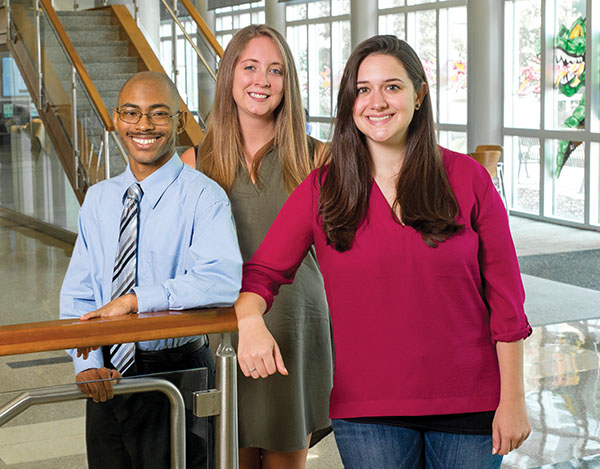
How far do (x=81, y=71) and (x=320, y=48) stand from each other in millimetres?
10554

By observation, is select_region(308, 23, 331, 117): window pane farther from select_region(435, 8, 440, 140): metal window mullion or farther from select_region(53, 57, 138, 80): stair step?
select_region(53, 57, 138, 80): stair step

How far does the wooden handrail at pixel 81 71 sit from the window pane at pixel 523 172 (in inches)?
267

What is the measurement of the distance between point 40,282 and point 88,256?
6096 mm

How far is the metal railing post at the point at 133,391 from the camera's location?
166 cm

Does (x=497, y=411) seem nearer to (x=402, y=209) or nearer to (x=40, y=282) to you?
(x=402, y=209)

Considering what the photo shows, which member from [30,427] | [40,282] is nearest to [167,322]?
[30,427]

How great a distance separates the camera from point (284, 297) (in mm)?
2541

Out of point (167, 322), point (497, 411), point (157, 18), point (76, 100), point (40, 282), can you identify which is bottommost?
point (40, 282)

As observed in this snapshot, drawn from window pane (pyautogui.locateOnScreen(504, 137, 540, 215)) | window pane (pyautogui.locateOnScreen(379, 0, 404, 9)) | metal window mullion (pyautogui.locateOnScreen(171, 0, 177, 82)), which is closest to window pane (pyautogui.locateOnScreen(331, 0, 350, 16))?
window pane (pyautogui.locateOnScreen(379, 0, 404, 9))

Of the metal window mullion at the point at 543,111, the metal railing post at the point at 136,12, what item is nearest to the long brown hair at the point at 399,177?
the metal railing post at the point at 136,12

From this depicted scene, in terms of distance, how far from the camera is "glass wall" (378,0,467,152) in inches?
554

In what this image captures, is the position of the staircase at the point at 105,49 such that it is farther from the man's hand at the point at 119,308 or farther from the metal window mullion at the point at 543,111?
the man's hand at the point at 119,308

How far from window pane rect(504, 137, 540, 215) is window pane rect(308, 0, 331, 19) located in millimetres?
6217

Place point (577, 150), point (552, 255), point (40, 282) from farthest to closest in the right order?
1. point (577, 150)
2. point (552, 255)
3. point (40, 282)
